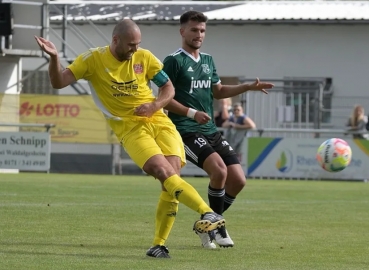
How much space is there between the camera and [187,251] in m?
9.78

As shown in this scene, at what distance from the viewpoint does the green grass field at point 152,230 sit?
29.1 feet

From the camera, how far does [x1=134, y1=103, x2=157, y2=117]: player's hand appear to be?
934cm

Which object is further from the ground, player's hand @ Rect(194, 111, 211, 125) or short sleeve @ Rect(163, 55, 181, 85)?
short sleeve @ Rect(163, 55, 181, 85)

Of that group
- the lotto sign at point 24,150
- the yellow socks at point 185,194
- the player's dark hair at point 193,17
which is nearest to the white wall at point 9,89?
the lotto sign at point 24,150

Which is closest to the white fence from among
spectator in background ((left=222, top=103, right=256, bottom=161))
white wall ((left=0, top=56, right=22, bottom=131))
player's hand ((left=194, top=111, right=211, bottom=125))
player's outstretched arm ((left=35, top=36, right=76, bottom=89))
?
spectator in background ((left=222, top=103, right=256, bottom=161))

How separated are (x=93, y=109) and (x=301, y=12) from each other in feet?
32.2

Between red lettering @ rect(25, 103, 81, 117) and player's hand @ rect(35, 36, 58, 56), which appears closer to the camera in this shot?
player's hand @ rect(35, 36, 58, 56)

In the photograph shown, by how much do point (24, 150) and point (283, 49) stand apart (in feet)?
35.7

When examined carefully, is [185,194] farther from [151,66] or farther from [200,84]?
[200,84]

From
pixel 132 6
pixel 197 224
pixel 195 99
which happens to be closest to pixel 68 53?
pixel 132 6

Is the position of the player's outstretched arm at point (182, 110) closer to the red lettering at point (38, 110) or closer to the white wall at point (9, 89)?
the white wall at point (9, 89)

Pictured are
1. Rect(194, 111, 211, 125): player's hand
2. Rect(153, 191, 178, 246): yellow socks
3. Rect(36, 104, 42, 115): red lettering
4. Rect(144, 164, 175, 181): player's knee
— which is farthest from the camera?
Rect(36, 104, 42, 115): red lettering

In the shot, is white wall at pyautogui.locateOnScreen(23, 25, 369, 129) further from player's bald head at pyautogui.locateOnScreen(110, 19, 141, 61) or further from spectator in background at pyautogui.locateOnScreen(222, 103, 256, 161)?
player's bald head at pyautogui.locateOnScreen(110, 19, 141, 61)

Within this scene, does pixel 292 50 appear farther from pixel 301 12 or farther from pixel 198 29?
pixel 198 29
